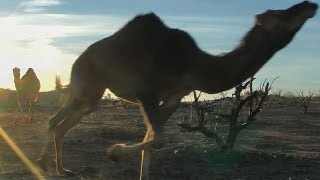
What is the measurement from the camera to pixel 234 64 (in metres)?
8.28

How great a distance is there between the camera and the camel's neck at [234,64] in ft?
26.3

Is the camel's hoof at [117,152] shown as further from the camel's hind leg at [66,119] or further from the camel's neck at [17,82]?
the camel's neck at [17,82]

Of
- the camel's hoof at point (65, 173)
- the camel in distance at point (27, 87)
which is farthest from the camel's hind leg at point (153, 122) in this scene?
the camel in distance at point (27, 87)

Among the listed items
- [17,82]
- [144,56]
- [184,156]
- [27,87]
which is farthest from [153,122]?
[17,82]

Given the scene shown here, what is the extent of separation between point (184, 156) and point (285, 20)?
14.4 feet

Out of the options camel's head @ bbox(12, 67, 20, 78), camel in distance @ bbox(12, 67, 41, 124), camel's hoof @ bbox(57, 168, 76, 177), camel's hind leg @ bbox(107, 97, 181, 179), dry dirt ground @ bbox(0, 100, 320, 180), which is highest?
camel's head @ bbox(12, 67, 20, 78)

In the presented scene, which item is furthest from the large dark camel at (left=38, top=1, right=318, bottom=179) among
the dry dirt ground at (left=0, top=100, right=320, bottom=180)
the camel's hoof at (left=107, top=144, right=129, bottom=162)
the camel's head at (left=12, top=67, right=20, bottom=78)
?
the camel's head at (left=12, top=67, right=20, bottom=78)

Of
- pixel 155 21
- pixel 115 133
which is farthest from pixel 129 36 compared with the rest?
pixel 115 133

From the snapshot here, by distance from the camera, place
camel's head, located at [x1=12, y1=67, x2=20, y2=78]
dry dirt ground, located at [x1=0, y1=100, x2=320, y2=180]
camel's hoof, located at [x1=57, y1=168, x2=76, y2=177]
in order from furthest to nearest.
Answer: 1. camel's head, located at [x1=12, y1=67, x2=20, y2=78]
2. dry dirt ground, located at [x1=0, y1=100, x2=320, y2=180]
3. camel's hoof, located at [x1=57, y1=168, x2=76, y2=177]

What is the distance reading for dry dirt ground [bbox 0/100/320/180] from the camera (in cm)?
1002

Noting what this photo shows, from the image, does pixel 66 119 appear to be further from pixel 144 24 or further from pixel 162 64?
pixel 162 64

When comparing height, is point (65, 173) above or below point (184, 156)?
below

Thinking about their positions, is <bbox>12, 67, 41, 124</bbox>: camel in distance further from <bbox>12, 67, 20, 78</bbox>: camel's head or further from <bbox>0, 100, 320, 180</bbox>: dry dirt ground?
<bbox>0, 100, 320, 180</bbox>: dry dirt ground

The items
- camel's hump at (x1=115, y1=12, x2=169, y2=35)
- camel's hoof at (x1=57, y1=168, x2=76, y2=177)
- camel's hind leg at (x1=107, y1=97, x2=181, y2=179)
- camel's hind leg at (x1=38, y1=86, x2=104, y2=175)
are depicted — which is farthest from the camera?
camel's hind leg at (x1=38, y1=86, x2=104, y2=175)
